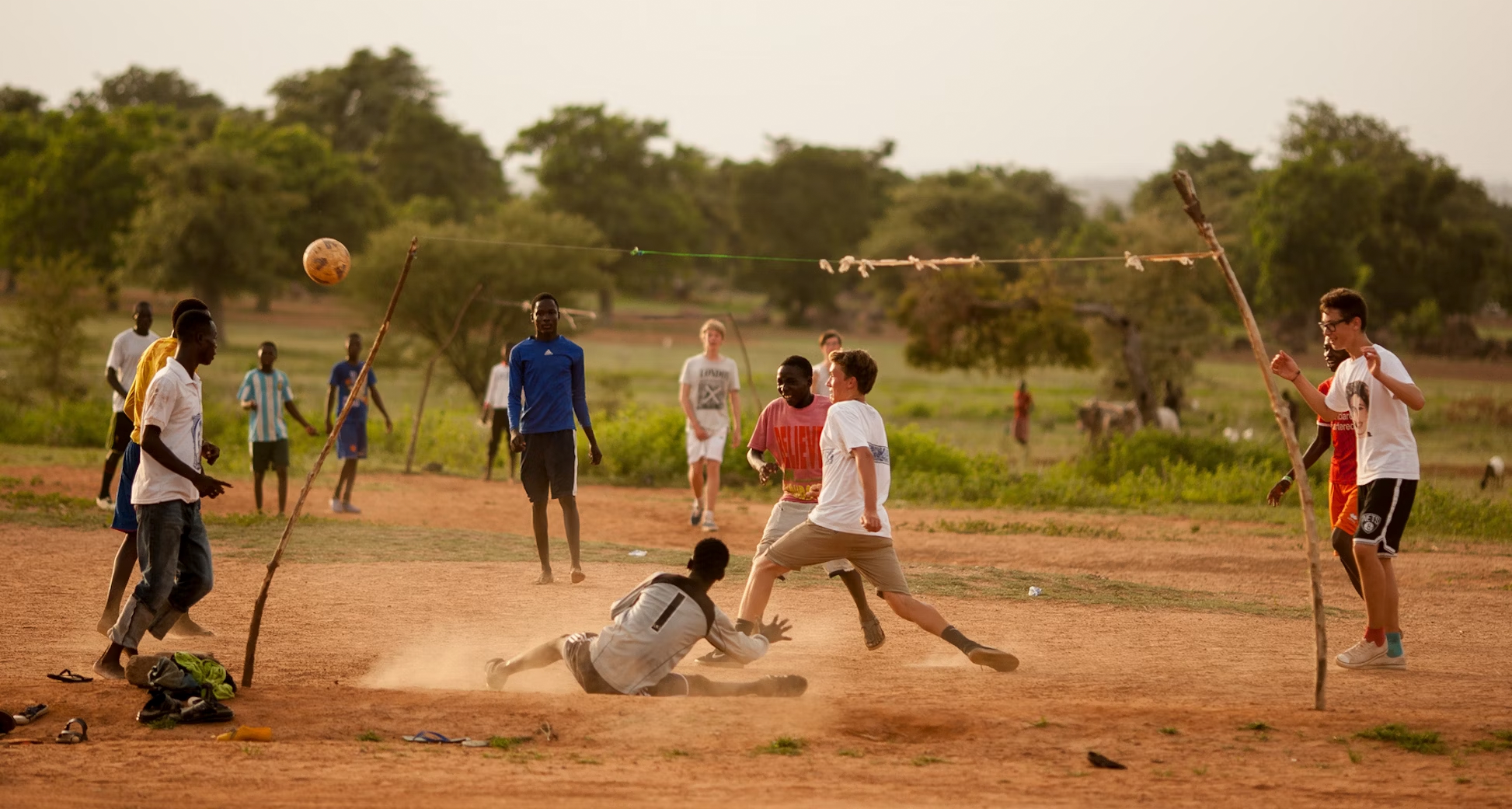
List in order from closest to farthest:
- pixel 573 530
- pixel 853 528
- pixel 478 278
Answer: pixel 853 528 → pixel 573 530 → pixel 478 278

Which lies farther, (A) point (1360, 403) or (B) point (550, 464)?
(B) point (550, 464)

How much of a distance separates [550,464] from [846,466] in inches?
131

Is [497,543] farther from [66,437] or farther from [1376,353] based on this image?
[66,437]

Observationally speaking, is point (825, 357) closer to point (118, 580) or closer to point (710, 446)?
point (710, 446)

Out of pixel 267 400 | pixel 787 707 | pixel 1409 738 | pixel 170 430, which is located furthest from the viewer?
pixel 267 400

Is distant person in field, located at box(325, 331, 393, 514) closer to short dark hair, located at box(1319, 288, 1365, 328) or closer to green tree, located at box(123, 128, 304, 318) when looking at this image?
short dark hair, located at box(1319, 288, 1365, 328)

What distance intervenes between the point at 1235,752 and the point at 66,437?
20.6m

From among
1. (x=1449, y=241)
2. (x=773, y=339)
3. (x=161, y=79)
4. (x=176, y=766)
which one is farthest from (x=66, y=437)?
(x=161, y=79)

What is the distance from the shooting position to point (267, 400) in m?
13.2

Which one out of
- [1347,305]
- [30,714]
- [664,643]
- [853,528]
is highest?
[1347,305]

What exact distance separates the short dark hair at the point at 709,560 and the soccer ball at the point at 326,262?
2717 millimetres

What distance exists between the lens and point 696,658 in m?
7.99

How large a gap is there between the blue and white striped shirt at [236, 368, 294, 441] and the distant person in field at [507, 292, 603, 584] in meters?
4.10

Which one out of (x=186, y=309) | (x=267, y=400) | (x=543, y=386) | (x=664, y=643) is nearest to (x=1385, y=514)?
(x=664, y=643)
